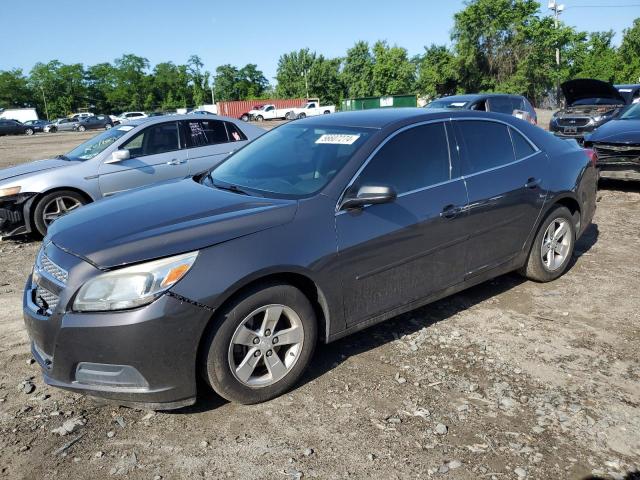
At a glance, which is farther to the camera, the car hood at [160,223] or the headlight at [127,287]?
the car hood at [160,223]

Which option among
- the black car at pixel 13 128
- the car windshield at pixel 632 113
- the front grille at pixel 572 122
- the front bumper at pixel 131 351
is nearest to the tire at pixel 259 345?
the front bumper at pixel 131 351

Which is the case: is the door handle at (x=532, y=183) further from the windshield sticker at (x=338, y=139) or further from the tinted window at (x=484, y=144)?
the windshield sticker at (x=338, y=139)

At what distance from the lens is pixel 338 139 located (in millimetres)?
3742

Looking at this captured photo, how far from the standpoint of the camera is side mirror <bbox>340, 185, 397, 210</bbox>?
3.19 meters

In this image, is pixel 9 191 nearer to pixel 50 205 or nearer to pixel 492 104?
pixel 50 205

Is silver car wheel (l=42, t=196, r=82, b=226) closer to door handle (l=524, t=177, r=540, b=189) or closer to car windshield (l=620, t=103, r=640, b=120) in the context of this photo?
door handle (l=524, t=177, r=540, b=189)

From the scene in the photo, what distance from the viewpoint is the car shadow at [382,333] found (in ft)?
10.3

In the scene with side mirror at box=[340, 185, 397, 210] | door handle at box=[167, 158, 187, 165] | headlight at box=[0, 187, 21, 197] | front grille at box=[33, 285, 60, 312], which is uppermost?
side mirror at box=[340, 185, 397, 210]

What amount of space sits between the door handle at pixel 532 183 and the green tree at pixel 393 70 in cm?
6735

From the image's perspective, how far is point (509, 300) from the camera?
181 inches

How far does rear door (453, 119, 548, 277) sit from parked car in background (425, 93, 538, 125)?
8265mm

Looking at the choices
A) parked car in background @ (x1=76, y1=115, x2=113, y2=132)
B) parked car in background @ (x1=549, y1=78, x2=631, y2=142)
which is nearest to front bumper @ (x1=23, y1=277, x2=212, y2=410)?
parked car in background @ (x1=549, y1=78, x2=631, y2=142)

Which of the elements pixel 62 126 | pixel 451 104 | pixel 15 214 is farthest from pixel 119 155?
pixel 62 126

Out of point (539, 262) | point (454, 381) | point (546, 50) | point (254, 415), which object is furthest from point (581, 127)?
point (546, 50)
